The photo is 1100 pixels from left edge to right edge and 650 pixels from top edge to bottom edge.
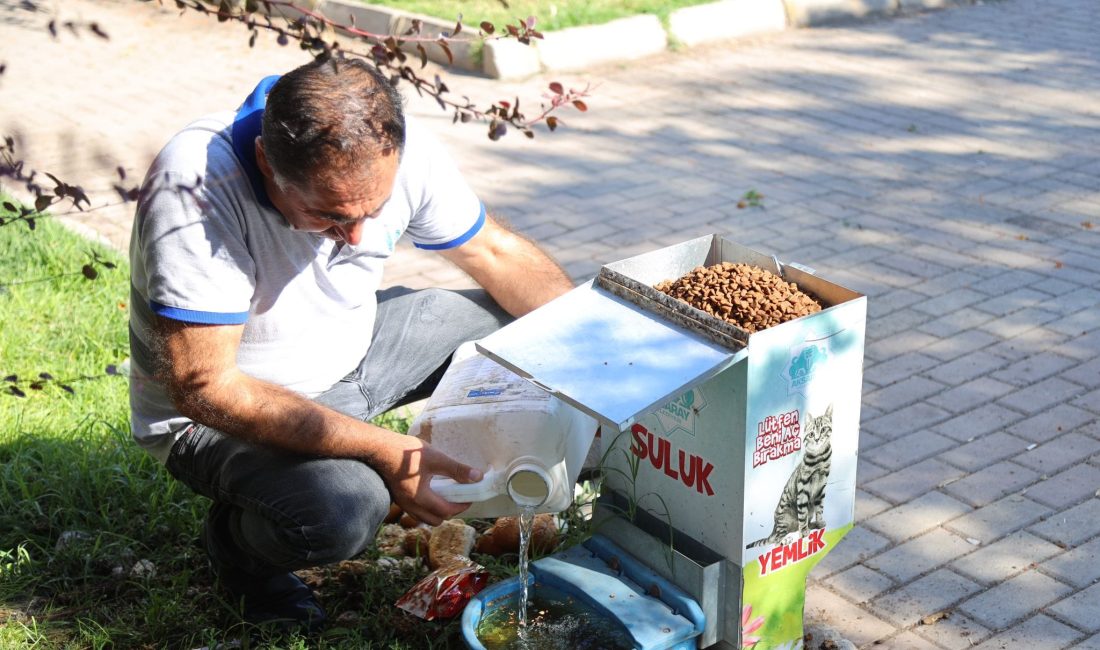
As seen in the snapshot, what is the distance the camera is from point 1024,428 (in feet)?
11.9

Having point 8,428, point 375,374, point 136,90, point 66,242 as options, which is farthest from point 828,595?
point 136,90

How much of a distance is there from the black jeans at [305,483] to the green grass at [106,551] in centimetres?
20

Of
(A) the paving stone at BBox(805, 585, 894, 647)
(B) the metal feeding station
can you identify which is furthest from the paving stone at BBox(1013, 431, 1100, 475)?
(B) the metal feeding station

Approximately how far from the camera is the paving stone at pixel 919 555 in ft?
9.95

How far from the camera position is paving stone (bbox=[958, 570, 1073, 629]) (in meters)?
2.83

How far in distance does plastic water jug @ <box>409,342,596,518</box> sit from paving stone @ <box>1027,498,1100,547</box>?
4.35ft

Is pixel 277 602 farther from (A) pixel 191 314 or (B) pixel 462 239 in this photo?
(B) pixel 462 239

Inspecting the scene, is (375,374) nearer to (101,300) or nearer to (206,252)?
(206,252)

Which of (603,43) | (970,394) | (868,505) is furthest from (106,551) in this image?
(603,43)

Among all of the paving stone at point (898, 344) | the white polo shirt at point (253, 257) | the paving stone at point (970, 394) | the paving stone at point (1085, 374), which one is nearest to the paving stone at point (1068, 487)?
the paving stone at point (970, 394)

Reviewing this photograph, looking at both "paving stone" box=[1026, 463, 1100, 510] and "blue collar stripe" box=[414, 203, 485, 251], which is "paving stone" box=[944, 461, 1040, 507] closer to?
"paving stone" box=[1026, 463, 1100, 510]

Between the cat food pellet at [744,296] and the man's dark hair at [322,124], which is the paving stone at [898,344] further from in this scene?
the man's dark hair at [322,124]

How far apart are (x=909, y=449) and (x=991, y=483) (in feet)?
0.87

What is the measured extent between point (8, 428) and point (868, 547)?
2.43 meters
